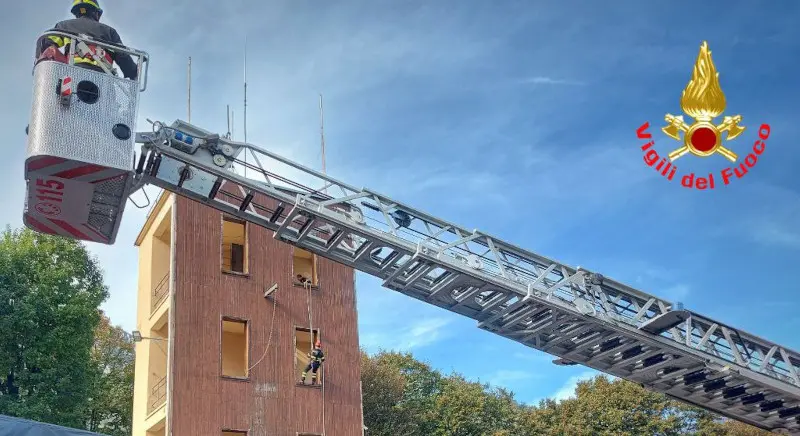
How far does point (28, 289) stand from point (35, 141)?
23.9 meters

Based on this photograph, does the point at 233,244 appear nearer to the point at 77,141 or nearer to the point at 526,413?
the point at 77,141

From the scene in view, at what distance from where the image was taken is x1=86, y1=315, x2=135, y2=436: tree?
131ft

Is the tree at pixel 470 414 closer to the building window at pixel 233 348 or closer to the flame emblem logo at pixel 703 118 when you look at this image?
the building window at pixel 233 348

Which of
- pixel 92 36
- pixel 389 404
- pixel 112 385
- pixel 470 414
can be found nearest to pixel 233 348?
pixel 389 404

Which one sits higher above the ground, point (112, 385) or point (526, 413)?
point (112, 385)

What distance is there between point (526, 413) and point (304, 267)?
2026cm

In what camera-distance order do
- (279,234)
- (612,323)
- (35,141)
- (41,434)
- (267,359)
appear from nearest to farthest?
(41,434) < (35,141) < (279,234) < (612,323) < (267,359)

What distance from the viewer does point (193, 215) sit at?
27500 mm

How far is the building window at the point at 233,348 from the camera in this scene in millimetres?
27609

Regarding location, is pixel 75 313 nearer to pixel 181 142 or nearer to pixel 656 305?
pixel 181 142

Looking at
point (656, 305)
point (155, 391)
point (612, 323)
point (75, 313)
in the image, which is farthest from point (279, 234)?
point (75, 313)

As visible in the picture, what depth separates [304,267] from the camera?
29.9 metres

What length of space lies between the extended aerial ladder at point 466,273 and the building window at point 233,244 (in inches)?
562

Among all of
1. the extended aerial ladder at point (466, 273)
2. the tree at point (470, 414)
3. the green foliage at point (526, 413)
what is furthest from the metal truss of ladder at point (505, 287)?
the tree at point (470, 414)
